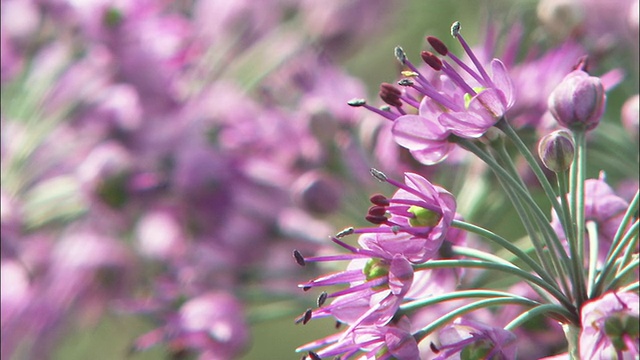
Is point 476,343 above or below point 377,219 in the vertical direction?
below

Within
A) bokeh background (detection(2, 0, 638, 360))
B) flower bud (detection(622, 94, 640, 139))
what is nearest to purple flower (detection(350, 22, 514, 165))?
flower bud (detection(622, 94, 640, 139))

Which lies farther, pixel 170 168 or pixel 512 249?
pixel 170 168

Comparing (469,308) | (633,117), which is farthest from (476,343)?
(633,117)

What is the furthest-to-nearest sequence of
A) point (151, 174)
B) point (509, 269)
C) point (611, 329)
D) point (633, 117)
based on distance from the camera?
point (151, 174) → point (633, 117) → point (509, 269) → point (611, 329)

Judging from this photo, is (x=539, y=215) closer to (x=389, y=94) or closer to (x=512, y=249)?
(x=512, y=249)

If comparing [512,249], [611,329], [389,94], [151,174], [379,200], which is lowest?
[611,329]

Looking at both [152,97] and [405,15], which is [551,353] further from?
[405,15]

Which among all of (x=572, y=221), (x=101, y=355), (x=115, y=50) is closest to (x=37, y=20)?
(x=115, y=50)
